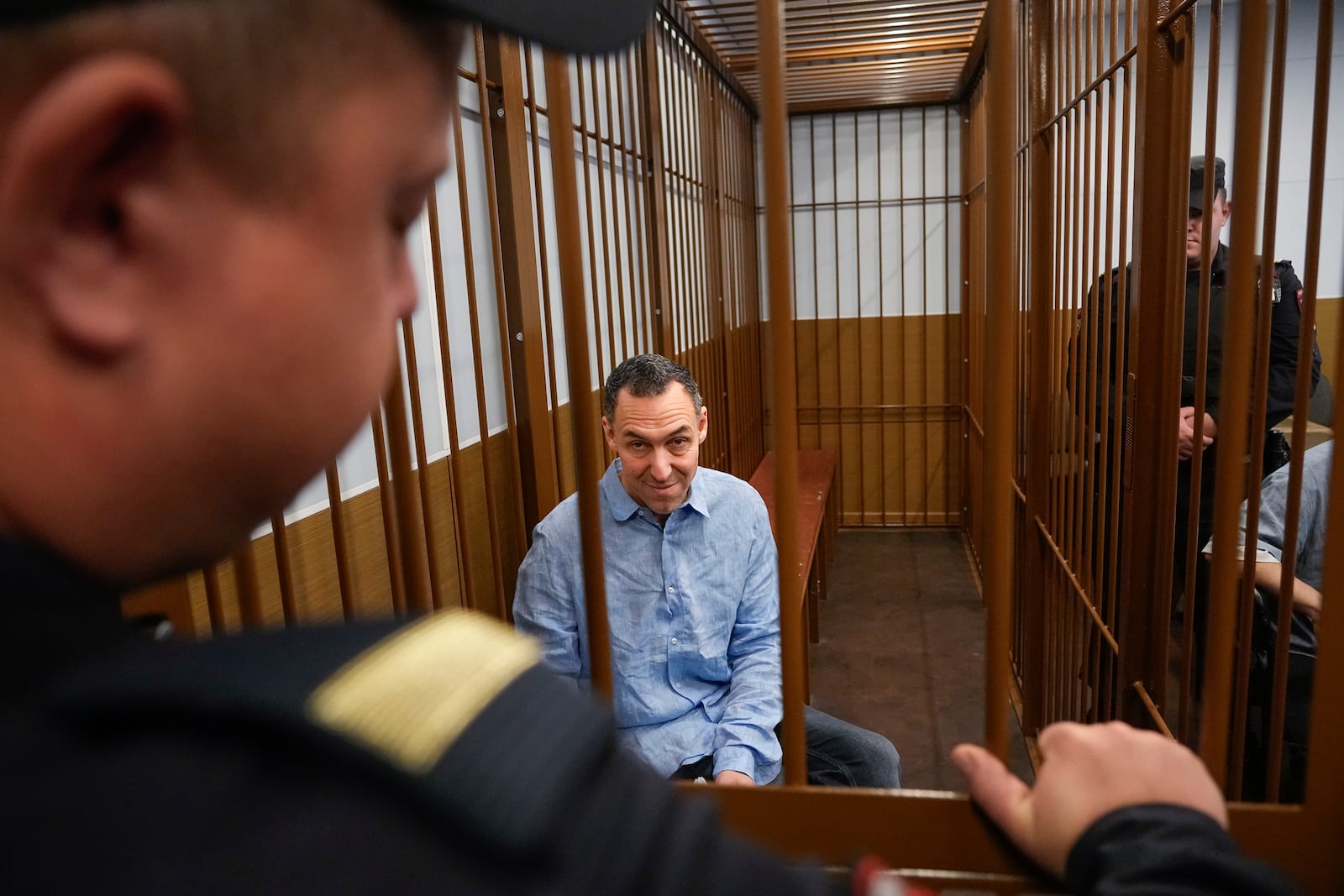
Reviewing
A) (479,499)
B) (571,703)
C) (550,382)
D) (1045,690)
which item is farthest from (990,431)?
(1045,690)

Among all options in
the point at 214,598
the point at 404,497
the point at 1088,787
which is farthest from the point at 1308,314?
the point at 214,598

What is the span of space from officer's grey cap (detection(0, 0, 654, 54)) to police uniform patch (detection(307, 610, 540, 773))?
0.81ft

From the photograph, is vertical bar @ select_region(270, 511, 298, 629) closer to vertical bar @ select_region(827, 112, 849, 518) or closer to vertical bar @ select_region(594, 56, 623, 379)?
vertical bar @ select_region(594, 56, 623, 379)

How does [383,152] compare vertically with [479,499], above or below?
above

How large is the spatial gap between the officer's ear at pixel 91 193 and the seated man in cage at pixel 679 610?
142 centimetres

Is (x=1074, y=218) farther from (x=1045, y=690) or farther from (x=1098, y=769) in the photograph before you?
(x=1098, y=769)

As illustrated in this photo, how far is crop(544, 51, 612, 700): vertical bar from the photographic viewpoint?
57 cm

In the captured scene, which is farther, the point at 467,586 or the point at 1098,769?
the point at 467,586

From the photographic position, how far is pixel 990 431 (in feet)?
1.90

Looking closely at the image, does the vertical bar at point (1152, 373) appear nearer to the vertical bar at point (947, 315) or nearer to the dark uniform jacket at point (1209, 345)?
the dark uniform jacket at point (1209, 345)

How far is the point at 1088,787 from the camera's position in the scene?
1.59 ft

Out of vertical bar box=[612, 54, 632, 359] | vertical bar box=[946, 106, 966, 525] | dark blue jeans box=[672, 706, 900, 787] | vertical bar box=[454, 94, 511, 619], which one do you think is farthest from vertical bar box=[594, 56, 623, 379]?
vertical bar box=[946, 106, 966, 525]

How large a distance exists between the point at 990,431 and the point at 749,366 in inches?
170

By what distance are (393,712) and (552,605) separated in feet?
4.84
